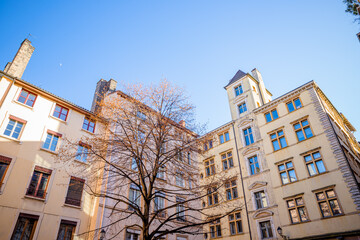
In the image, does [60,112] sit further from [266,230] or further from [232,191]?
[266,230]

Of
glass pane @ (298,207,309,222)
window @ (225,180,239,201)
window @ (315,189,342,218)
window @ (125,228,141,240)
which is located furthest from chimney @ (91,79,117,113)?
window @ (315,189,342,218)

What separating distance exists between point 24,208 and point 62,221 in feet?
8.20

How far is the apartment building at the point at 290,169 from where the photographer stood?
59.4 feet

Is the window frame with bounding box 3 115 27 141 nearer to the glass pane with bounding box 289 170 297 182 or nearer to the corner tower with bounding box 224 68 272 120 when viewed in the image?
the corner tower with bounding box 224 68 272 120

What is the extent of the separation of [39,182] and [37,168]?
0.97 meters

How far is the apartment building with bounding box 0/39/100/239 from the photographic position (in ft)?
47.8

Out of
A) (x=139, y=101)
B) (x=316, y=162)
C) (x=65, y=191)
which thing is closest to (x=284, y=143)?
(x=316, y=162)

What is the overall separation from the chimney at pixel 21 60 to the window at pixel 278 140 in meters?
24.1

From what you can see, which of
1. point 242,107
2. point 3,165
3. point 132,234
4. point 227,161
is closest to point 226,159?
point 227,161

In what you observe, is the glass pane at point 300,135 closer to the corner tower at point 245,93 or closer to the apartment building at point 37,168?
the corner tower at point 245,93

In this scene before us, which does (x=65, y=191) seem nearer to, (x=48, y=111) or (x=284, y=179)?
(x=48, y=111)

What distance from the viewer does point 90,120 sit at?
2125cm

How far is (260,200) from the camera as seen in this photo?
22516 mm

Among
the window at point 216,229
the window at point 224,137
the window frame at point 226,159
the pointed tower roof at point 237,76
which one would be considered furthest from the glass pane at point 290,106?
the window at point 216,229
